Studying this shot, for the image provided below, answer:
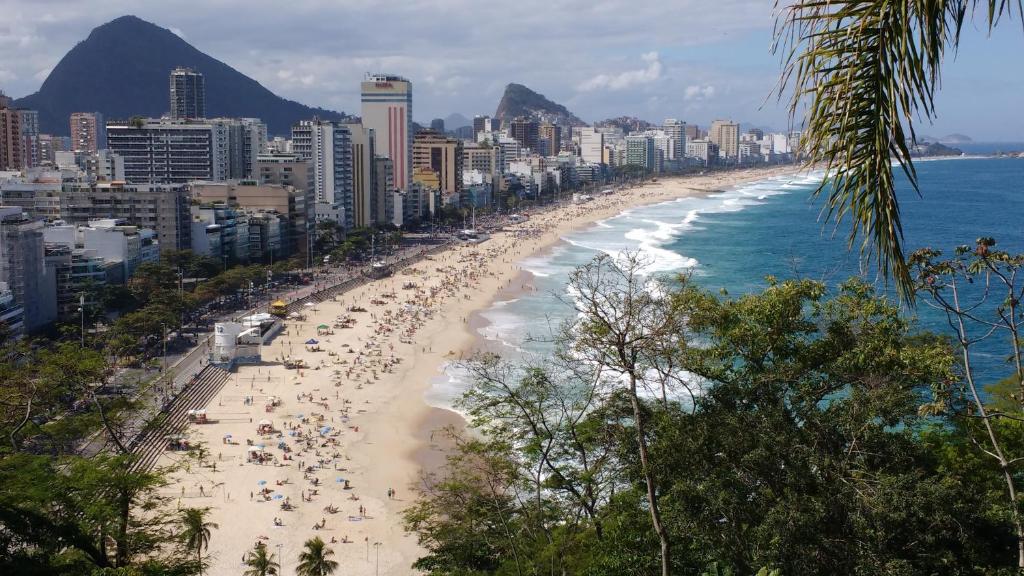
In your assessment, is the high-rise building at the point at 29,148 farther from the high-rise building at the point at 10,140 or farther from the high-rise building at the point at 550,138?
the high-rise building at the point at 550,138

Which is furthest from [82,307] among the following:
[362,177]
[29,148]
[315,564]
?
[29,148]

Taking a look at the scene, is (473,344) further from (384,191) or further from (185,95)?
(185,95)

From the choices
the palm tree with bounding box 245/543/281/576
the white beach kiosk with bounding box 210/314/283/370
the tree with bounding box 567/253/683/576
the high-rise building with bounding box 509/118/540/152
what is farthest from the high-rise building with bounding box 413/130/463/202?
the tree with bounding box 567/253/683/576

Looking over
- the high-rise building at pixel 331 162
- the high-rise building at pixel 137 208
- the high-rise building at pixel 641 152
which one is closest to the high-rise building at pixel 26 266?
the high-rise building at pixel 137 208

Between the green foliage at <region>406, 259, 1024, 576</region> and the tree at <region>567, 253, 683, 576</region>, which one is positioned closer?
the tree at <region>567, 253, 683, 576</region>

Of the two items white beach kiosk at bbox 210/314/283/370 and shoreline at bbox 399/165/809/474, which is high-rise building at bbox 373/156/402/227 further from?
white beach kiosk at bbox 210/314/283/370

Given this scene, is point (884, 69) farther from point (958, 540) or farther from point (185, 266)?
point (185, 266)
